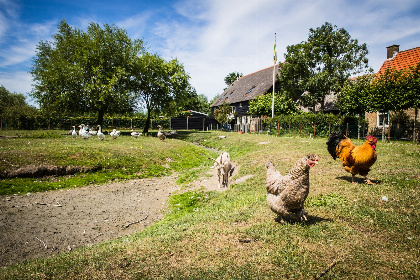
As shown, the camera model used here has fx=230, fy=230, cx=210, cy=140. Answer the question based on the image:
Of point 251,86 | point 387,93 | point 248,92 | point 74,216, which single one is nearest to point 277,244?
point 74,216

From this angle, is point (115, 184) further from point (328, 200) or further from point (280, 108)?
point (280, 108)

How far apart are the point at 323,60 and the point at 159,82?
24126 mm

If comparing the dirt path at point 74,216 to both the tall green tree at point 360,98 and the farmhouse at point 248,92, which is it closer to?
the tall green tree at point 360,98

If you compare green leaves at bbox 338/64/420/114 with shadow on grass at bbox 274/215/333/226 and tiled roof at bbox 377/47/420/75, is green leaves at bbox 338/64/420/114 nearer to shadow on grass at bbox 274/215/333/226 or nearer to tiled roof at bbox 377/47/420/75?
tiled roof at bbox 377/47/420/75

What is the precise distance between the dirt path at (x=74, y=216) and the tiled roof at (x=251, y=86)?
35.4m

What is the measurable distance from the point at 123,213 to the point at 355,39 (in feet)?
129

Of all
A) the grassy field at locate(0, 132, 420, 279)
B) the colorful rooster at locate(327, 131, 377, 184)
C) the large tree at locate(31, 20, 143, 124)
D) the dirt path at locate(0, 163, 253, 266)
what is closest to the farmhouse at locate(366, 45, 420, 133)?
the colorful rooster at locate(327, 131, 377, 184)

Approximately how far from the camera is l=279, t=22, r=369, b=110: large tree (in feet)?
109

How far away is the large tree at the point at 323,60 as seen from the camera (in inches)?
1313

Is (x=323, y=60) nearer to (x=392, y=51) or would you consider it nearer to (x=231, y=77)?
(x=392, y=51)

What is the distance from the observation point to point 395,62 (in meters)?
27.9

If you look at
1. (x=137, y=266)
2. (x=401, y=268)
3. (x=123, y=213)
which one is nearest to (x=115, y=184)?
(x=123, y=213)

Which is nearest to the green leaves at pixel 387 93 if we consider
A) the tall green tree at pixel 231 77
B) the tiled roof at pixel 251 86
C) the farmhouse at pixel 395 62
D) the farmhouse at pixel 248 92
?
the farmhouse at pixel 395 62

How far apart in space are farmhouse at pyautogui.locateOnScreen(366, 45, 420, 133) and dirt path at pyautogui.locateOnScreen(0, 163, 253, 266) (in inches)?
983
